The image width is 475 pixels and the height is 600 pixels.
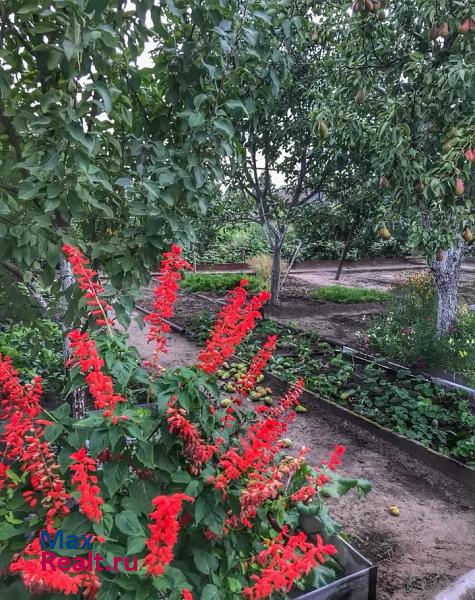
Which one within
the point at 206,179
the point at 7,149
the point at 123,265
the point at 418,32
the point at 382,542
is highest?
the point at 418,32

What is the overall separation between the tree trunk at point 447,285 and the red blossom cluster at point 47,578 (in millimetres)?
5297

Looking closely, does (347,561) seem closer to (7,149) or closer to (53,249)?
(53,249)

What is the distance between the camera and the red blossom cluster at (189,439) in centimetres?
151

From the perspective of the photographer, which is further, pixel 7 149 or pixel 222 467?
pixel 7 149

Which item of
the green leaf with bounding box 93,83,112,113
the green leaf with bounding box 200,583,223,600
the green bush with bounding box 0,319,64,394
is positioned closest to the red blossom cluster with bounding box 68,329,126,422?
the green leaf with bounding box 200,583,223,600

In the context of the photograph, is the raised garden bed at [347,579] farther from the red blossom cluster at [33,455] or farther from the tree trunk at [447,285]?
the tree trunk at [447,285]

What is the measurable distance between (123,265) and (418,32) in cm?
372

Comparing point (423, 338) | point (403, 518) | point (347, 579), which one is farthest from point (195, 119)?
point (423, 338)

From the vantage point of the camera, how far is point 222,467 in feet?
5.54

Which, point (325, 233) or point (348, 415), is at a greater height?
point (325, 233)

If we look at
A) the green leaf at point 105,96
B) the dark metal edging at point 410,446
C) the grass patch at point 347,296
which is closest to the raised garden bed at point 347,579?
the dark metal edging at point 410,446

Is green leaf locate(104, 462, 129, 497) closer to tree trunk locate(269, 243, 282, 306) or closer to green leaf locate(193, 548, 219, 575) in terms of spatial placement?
green leaf locate(193, 548, 219, 575)

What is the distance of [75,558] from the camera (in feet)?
4.79

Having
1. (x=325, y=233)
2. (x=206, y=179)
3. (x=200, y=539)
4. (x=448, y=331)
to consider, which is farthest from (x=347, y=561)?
(x=325, y=233)
